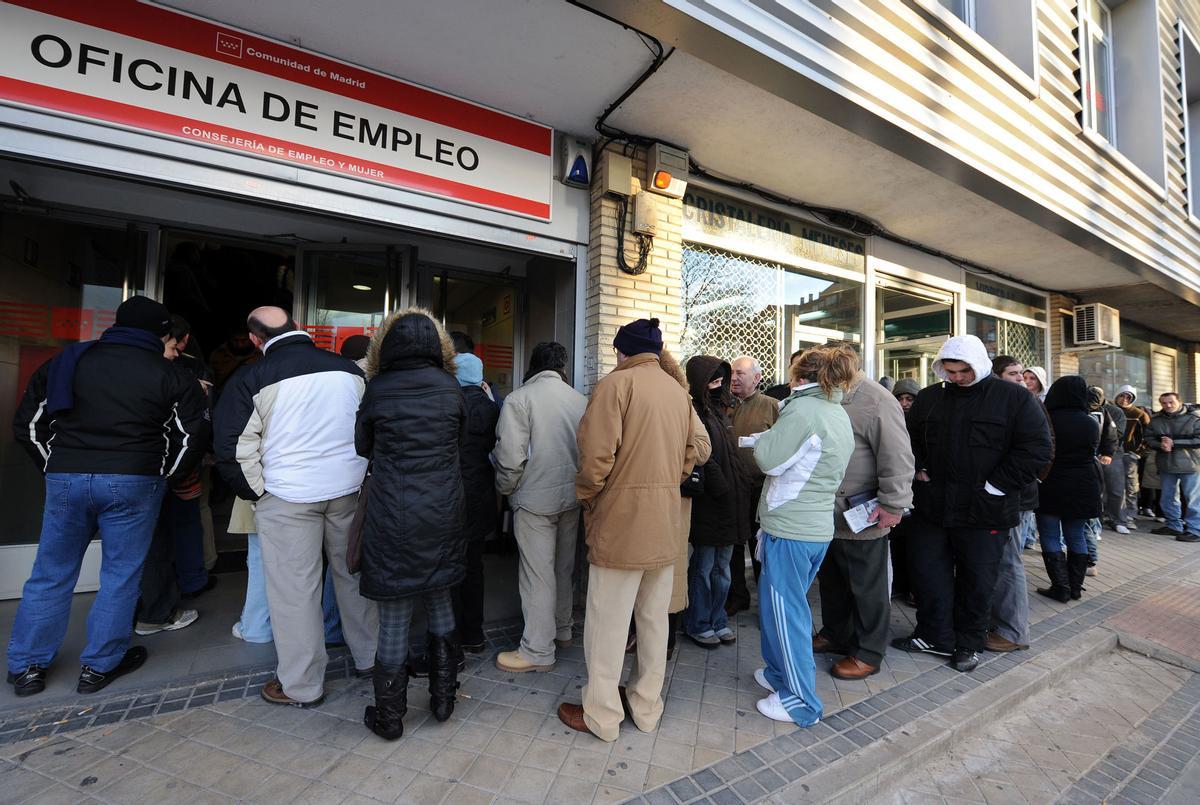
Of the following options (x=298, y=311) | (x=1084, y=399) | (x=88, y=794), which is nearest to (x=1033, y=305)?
(x=1084, y=399)

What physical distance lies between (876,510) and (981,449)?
0.80 metres

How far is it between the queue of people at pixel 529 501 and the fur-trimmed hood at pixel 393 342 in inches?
0.7

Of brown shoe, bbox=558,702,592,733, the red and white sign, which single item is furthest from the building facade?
brown shoe, bbox=558,702,592,733

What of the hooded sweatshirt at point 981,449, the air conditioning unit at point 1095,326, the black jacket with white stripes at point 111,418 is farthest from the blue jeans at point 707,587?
the air conditioning unit at point 1095,326

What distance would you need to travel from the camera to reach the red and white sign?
2824 mm

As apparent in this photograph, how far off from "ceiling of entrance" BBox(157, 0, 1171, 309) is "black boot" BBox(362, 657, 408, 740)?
354 centimetres

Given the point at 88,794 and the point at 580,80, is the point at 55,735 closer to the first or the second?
the point at 88,794

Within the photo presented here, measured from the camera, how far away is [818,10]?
357 cm

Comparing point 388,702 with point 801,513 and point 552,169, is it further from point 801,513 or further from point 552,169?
point 552,169

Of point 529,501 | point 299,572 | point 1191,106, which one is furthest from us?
point 1191,106

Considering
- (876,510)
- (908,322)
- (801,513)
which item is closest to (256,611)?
(801,513)

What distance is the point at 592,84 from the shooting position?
373 centimetres

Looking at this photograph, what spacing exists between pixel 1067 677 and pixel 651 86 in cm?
483

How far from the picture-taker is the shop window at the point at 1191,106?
823 centimetres
